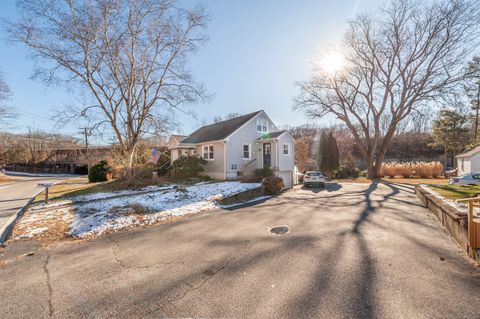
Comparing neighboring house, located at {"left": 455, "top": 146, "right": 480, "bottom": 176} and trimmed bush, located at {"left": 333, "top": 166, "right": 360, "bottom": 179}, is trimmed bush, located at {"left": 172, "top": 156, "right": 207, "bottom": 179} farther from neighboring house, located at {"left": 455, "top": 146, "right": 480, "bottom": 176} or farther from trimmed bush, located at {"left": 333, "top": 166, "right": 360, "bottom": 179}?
neighboring house, located at {"left": 455, "top": 146, "right": 480, "bottom": 176}

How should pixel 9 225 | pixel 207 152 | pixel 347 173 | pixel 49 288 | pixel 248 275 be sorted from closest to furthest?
pixel 49 288, pixel 248 275, pixel 9 225, pixel 207 152, pixel 347 173

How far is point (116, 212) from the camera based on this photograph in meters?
7.58

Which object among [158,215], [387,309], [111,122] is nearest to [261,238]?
[387,309]

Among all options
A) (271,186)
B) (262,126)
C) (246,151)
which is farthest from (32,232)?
A: (262,126)

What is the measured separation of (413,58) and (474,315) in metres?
24.0

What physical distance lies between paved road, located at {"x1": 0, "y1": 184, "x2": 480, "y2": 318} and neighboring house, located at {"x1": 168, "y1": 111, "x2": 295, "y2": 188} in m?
11.6

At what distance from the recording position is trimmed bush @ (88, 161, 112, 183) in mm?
18953

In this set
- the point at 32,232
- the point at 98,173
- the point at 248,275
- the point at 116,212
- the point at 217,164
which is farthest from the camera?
the point at 98,173

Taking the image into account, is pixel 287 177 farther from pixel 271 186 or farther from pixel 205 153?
pixel 205 153

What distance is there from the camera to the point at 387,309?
2648mm

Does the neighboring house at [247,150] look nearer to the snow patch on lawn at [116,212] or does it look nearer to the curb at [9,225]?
the snow patch on lawn at [116,212]

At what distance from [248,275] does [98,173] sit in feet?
66.0

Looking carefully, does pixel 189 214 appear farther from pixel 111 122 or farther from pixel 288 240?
pixel 111 122

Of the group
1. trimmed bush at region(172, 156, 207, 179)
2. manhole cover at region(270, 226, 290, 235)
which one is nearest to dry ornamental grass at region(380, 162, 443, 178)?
trimmed bush at region(172, 156, 207, 179)
